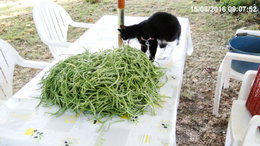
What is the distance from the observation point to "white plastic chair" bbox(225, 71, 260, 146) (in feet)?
4.24

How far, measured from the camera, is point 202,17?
4.47 metres

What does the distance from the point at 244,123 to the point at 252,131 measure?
0.25 meters

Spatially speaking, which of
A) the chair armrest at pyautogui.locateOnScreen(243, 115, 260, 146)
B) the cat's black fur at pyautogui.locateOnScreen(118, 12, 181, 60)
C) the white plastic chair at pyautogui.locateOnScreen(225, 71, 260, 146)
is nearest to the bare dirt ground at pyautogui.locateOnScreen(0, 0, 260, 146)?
the white plastic chair at pyautogui.locateOnScreen(225, 71, 260, 146)

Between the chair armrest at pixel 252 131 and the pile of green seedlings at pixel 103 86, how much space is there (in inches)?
18.8

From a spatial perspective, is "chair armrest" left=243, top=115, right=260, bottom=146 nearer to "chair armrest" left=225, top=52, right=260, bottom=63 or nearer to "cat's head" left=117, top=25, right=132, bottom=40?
"chair armrest" left=225, top=52, right=260, bottom=63

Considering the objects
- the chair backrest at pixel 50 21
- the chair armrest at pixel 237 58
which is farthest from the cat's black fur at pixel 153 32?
the chair backrest at pixel 50 21

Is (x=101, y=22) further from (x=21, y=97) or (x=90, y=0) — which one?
(x=90, y=0)

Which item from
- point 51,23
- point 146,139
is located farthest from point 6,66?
point 146,139

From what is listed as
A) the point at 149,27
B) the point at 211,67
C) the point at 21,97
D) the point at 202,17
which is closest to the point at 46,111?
the point at 21,97

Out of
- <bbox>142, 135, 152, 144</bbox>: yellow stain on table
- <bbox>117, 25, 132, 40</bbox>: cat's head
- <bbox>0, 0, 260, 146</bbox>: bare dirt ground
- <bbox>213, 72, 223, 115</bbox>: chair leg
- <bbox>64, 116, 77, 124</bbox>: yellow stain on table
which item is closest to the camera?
<bbox>142, 135, 152, 144</bbox>: yellow stain on table

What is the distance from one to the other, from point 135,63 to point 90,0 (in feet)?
14.7

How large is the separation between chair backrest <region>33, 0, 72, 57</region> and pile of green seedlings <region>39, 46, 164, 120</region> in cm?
113

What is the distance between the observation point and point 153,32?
1614 millimetres

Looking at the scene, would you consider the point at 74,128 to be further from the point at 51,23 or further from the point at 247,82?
the point at 51,23
